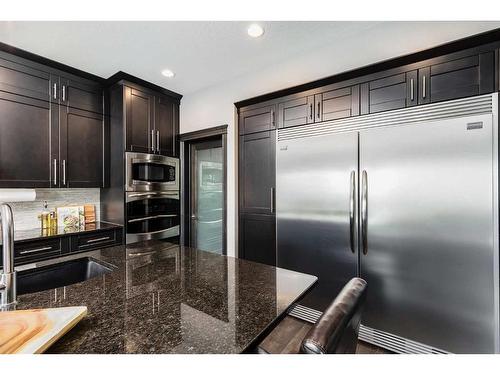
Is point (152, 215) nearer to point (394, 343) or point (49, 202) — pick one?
Answer: point (49, 202)

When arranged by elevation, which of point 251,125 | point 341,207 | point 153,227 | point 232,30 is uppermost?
point 232,30

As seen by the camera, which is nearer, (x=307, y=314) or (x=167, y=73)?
(x=307, y=314)

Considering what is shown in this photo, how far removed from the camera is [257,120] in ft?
8.68

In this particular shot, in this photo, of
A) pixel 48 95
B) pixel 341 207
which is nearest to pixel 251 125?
pixel 341 207

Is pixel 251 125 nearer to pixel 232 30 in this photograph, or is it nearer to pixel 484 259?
pixel 232 30

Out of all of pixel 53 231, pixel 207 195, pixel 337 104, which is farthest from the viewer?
pixel 207 195

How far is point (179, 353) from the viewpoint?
638mm

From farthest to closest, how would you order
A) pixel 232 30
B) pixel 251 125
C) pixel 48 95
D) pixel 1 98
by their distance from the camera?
1. pixel 251 125
2. pixel 48 95
3. pixel 1 98
4. pixel 232 30

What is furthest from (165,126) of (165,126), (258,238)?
(258,238)

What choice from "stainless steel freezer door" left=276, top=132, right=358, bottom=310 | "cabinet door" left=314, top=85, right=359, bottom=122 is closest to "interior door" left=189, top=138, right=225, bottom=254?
"stainless steel freezer door" left=276, top=132, right=358, bottom=310

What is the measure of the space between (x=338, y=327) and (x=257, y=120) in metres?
2.31

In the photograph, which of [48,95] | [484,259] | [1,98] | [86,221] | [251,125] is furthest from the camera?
[86,221]

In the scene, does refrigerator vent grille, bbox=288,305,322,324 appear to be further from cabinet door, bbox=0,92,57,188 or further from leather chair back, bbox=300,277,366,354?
cabinet door, bbox=0,92,57,188
